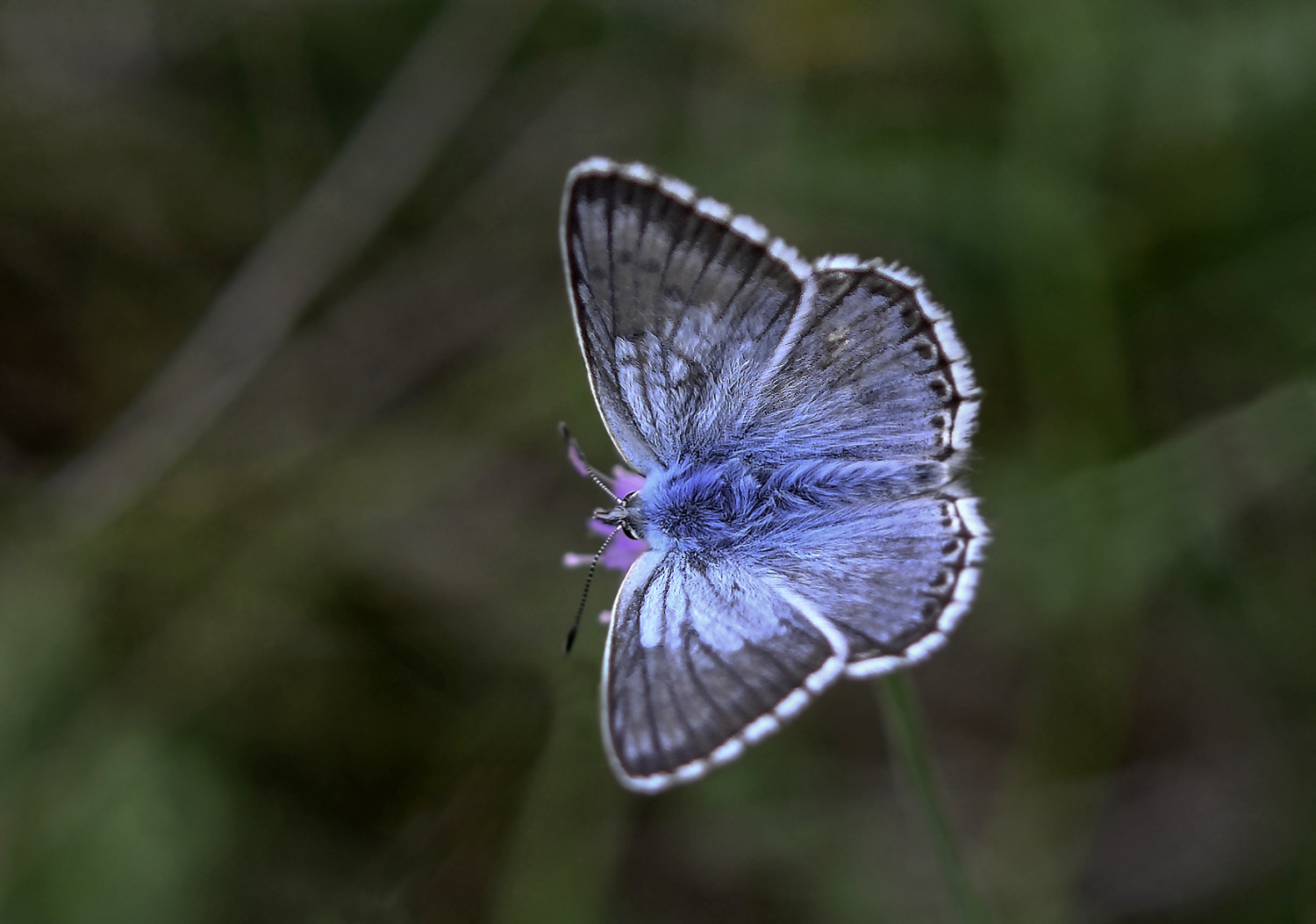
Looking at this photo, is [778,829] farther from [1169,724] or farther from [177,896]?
[177,896]

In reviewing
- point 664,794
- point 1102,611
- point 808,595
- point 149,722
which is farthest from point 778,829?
point 149,722

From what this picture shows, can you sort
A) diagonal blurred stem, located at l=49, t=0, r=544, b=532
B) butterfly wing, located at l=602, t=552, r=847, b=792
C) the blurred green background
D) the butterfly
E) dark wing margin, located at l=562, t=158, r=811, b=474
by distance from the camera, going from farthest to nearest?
1. diagonal blurred stem, located at l=49, t=0, r=544, b=532
2. the blurred green background
3. dark wing margin, located at l=562, t=158, r=811, b=474
4. the butterfly
5. butterfly wing, located at l=602, t=552, r=847, b=792

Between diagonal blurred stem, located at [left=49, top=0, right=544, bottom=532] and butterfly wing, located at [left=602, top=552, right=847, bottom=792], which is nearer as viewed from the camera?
butterfly wing, located at [left=602, top=552, right=847, bottom=792]

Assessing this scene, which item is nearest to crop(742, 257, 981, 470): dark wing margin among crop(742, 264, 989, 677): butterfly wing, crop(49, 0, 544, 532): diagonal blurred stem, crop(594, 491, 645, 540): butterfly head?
crop(742, 264, 989, 677): butterfly wing

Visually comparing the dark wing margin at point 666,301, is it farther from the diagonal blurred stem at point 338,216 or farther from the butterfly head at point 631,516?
the diagonal blurred stem at point 338,216

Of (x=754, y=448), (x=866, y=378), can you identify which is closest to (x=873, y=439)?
(x=866, y=378)

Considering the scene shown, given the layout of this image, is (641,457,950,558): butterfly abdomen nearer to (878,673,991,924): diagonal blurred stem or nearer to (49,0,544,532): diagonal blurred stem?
(878,673,991,924): diagonal blurred stem

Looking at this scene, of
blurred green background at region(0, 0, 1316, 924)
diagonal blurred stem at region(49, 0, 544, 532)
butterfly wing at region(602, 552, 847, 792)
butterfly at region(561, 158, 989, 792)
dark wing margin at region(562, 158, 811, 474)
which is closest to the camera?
butterfly wing at region(602, 552, 847, 792)

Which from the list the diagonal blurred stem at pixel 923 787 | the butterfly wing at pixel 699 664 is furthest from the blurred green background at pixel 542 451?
the diagonal blurred stem at pixel 923 787
